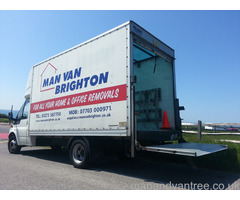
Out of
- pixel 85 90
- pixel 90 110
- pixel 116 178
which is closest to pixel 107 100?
pixel 90 110

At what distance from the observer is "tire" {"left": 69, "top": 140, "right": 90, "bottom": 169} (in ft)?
17.6

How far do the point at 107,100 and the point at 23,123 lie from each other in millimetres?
4802

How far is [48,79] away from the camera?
7.06 m

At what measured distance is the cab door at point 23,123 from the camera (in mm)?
7875

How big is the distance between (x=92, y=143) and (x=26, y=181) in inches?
70.4

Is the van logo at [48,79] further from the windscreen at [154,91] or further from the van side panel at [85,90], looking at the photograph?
the windscreen at [154,91]

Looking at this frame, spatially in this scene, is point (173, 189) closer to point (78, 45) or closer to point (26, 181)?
point (26, 181)

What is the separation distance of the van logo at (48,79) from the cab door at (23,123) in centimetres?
140

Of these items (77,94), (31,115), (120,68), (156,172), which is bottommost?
(156,172)

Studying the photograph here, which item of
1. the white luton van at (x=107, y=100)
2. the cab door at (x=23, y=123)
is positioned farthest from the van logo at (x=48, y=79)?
the cab door at (x=23, y=123)

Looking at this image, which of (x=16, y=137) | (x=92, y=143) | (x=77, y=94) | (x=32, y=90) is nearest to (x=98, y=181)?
(x=92, y=143)

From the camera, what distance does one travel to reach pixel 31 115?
7629 mm

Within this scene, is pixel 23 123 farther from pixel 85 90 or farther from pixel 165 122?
pixel 165 122

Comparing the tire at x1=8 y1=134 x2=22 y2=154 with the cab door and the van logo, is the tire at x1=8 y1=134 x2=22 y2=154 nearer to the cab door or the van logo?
the cab door
